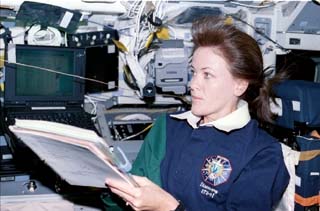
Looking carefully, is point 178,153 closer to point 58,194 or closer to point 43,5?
point 58,194

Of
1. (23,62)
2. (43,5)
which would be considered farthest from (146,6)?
(23,62)

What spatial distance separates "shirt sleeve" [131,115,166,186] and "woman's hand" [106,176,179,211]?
0.21 meters

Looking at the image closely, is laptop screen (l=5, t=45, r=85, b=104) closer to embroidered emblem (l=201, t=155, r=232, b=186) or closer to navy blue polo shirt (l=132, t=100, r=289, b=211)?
navy blue polo shirt (l=132, t=100, r=289, b=211)

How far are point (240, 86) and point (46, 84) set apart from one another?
0.87m

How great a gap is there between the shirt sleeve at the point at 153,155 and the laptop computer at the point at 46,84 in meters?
0.36

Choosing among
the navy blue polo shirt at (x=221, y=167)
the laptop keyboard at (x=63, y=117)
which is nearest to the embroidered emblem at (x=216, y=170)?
the navy blue polo shirt at (x=221, y=167)

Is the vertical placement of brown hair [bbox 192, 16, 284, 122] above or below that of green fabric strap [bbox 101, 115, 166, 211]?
above

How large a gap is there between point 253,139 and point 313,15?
1011 mm

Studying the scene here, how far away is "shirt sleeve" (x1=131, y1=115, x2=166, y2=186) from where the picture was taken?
1.50 meters

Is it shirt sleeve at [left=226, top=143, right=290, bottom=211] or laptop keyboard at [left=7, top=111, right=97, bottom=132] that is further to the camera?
laptop keyboard at [left=7, top=111, right=97, bottom=132]

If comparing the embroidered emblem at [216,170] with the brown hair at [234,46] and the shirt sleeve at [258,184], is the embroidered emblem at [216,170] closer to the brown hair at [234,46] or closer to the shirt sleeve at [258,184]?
the shirt sleeve at [258,184]

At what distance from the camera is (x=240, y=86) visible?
1480 millimetres

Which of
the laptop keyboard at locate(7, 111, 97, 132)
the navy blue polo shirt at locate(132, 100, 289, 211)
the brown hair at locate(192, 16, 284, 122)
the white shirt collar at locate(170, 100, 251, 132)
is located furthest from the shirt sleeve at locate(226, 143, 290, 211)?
the laptop keyboard at locate(7, 111, 97, 132)

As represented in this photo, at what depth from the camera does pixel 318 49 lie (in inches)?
87.9
